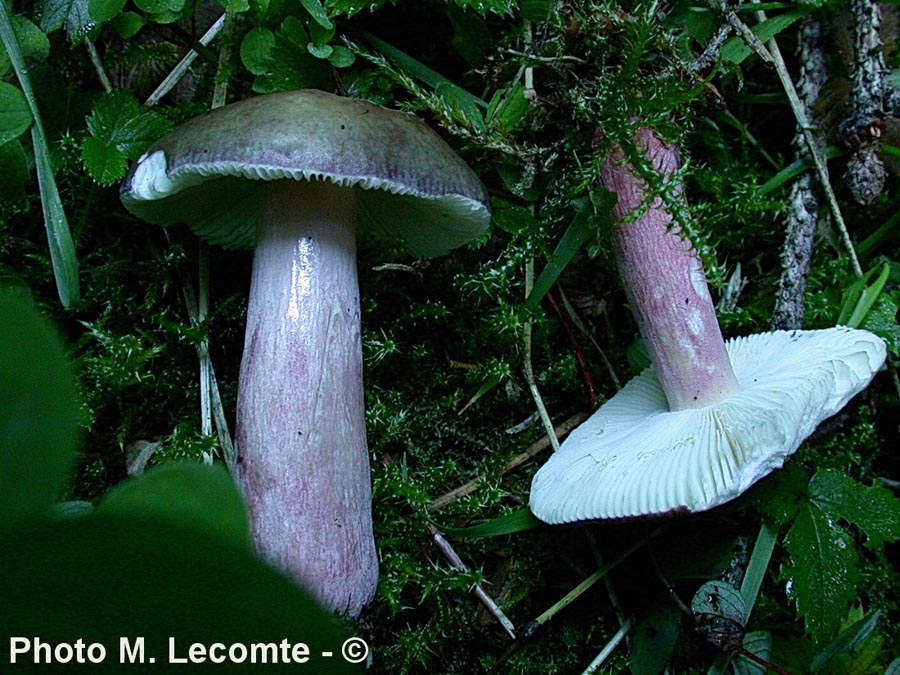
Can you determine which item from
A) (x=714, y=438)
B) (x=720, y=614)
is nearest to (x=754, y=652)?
(x=720, y=614)

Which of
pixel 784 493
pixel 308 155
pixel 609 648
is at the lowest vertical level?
pixel 609 648

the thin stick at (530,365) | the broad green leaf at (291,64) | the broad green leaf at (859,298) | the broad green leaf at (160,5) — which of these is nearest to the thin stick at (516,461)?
the thin stick at (530,365)

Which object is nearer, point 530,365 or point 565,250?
point 565,250

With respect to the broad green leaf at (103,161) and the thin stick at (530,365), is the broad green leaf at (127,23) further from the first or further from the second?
the thin stick at (530,365)

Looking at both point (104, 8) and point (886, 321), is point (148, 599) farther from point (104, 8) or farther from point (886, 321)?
point (886, 321)

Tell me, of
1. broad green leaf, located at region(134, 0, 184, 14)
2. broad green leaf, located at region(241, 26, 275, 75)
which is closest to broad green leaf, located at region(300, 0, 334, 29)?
broad green leaf, located at region(241, 26, 275, 75)

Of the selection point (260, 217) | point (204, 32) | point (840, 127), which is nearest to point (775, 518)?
point (840, 127)
